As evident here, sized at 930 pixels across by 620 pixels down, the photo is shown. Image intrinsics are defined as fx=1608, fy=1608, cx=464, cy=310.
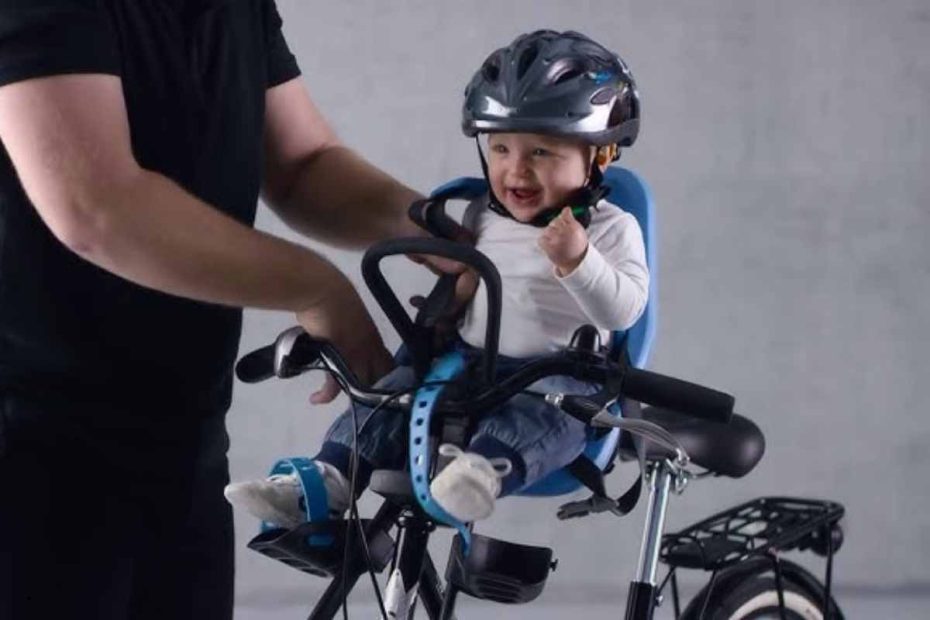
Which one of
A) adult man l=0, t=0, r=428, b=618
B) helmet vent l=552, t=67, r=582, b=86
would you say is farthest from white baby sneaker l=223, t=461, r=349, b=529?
helmet vent l=552, t=67, r=582, b=86

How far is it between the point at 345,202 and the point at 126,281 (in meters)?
0.33

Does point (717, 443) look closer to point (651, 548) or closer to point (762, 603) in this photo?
point (651, 548)

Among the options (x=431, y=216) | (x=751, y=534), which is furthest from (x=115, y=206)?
(x=751, y=534)

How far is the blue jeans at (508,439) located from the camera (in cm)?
167

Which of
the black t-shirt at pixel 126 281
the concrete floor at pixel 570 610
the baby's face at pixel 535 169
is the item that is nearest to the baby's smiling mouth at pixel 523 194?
the baby's face at pixel 535 169

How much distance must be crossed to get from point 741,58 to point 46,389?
2.75m

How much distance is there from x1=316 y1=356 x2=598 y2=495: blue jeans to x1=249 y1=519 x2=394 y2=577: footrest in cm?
7

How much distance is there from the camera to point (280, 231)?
3.82 metres

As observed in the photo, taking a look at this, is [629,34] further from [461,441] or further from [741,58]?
[461,441]

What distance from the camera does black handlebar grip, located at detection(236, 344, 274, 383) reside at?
170 cm

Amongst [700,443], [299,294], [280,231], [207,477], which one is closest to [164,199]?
[299,294]

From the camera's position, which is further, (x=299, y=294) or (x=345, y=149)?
(x=345, y=149)

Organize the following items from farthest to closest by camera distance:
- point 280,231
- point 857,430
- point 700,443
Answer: point 857,430
point 280,231
point 700,443

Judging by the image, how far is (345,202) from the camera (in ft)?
6.15
